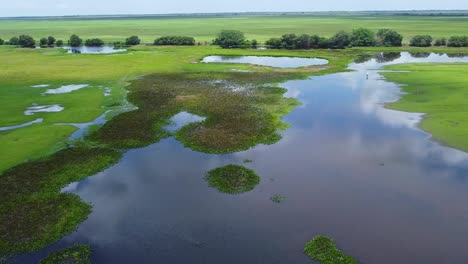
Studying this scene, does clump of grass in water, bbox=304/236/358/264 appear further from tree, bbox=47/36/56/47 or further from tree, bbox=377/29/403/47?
tree, bbox=47/36/56/47

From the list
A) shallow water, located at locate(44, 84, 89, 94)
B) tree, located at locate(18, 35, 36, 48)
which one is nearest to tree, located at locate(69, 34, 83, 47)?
tree, located at locate(18, 35, 36, 48)

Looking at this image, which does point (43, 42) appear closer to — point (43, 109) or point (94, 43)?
point (94, 43)

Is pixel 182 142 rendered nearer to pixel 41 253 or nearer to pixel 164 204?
pixel 164 204

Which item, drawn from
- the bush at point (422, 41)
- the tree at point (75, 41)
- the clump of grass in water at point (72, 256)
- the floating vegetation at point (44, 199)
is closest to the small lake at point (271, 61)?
the bush at point (422, 41)

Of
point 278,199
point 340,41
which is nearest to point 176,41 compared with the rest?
point 340,41

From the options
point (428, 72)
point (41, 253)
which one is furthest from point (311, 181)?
point (428, 72)

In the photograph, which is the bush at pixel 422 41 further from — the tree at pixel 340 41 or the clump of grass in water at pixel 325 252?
the clump of grass in water at pixel 325 252
